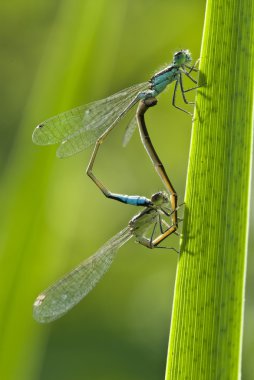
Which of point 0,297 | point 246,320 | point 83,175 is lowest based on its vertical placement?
point 0,297

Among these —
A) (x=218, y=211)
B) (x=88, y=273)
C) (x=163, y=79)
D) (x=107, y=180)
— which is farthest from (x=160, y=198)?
(x=107, y=180)

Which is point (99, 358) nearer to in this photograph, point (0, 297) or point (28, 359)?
point (28, 359)

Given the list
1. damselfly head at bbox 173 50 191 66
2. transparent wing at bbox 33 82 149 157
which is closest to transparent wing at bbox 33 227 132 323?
transparent wing at bbox 33 82 149 157

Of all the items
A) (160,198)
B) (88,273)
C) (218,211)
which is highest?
(160,198)

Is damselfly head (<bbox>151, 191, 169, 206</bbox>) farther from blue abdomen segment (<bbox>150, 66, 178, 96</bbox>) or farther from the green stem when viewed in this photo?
the green stem

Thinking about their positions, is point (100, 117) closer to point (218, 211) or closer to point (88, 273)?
point (88, 273)

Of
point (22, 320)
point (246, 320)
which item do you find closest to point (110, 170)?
point (246, 320)

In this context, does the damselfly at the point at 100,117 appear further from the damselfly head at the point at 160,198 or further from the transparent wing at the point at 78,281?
the transparent wing at the point at 78,281

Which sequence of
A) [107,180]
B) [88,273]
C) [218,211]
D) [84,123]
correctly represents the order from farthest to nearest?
1. [107,180]
2. [84,123]
3. [88,273]
4. [218,211]
